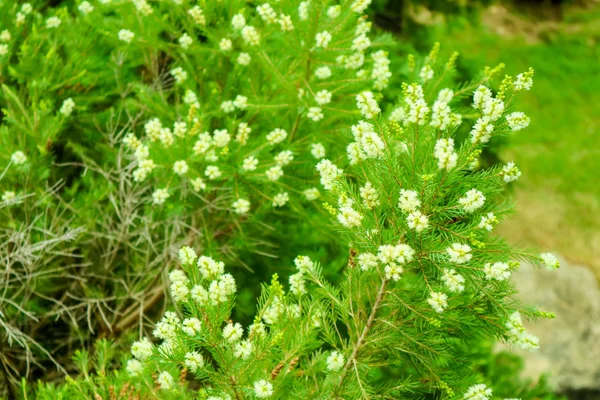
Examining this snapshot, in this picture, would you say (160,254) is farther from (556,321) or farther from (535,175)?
(535,175)

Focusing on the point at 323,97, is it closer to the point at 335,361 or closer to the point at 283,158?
the point at 283,158

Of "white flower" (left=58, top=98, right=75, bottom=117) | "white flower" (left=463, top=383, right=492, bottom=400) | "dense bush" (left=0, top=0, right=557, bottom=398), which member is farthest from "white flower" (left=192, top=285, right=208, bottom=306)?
"white flower" (left=58, top=98, right=75, bottom=117)

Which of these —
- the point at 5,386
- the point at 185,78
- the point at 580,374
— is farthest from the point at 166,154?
the point at 580,374

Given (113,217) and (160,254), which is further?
(113,217)

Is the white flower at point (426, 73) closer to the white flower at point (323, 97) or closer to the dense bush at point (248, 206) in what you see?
the dense bush at point (248, 206)

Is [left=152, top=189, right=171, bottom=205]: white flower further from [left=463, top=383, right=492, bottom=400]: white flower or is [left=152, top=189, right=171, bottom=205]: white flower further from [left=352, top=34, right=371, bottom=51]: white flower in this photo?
[left=463, top=383, right=492, bottom=400]: white flower

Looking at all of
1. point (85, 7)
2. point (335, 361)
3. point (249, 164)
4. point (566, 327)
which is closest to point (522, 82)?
point (335, 361)
